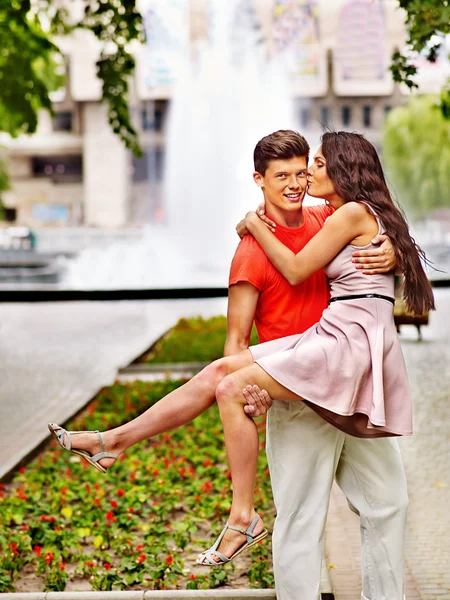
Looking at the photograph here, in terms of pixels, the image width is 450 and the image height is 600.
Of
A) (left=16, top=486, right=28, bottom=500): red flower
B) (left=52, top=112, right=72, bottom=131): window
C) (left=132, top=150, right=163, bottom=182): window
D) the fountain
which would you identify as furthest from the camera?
(left=52, top=112, right=72, bottom=131): window

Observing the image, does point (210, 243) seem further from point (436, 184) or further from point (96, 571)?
point (96, 571)

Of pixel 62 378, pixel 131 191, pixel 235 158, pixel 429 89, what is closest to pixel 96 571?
pixel 62 378

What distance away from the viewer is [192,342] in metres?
14.9

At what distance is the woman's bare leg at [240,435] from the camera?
372cm

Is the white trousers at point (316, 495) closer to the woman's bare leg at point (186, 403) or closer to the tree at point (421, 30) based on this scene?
the woman's bare leg at point (186, 403)

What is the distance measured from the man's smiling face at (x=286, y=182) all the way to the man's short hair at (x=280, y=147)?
2 cm

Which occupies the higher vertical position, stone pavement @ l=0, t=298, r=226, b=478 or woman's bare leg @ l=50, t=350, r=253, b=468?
woman's bare leg @ l=50, t=350, r=253, b=468

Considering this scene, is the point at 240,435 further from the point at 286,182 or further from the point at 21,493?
the point at 21,493

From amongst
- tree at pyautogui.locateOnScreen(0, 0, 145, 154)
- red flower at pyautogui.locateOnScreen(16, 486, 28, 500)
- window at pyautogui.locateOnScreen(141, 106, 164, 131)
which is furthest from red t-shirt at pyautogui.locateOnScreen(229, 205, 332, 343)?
window at pyautogui.locateOnScreen(141, 106, 164, 131)

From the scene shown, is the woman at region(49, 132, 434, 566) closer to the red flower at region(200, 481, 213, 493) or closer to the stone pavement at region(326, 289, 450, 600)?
the stone pavement at region(326, 289, 450, 600)

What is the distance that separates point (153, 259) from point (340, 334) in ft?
106

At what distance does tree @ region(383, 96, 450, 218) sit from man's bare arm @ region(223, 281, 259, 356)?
46098 mm

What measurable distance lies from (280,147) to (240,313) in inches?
27.8

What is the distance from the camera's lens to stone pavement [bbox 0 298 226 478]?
32.5 ft
